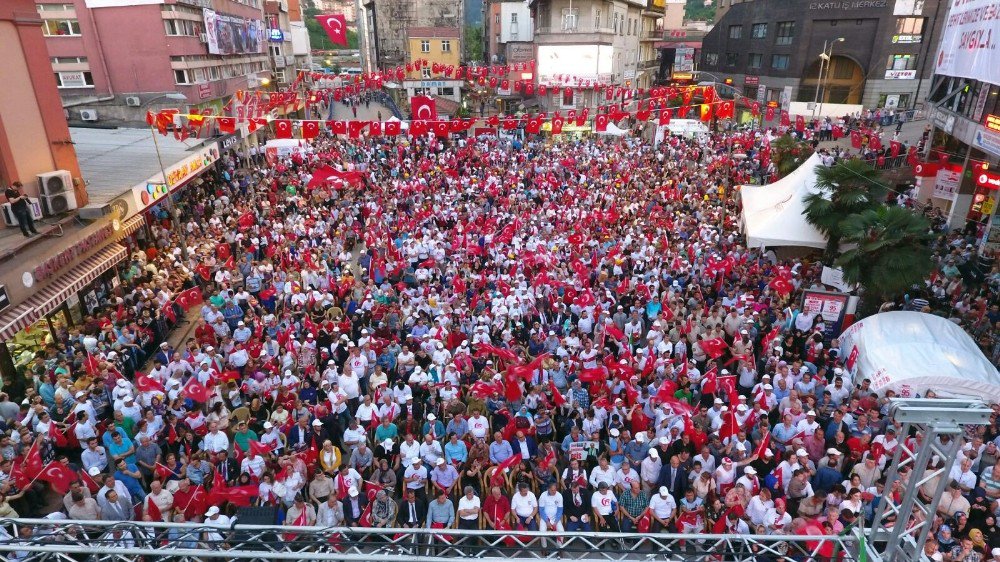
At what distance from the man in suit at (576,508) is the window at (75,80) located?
33956mm

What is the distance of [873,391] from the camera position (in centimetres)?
1053

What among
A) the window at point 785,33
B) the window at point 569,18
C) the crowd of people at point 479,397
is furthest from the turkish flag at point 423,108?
the window at point 785,33

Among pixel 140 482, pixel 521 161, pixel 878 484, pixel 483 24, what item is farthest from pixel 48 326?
pixel 483 24

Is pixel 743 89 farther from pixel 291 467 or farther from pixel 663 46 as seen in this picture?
pixel 291 467

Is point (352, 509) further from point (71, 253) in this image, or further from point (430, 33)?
point (430, 33)

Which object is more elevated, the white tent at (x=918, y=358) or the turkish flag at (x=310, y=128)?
the turkish flag at (x=310, y=128)

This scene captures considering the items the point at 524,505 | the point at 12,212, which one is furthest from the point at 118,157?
the point at 524,505

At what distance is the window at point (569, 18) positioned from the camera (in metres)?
45.8

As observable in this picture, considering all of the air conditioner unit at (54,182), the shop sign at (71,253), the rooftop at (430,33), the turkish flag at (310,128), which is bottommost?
the shop sign at (71,253)

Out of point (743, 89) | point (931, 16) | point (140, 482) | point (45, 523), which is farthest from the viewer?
point (743, 89)

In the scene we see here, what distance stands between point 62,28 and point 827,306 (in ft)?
117

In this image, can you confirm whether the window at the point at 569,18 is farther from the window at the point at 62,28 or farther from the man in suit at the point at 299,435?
the man in suit at the point at 299,435

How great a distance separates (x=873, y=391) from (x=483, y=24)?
269 feet

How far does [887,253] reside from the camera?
510 inches
